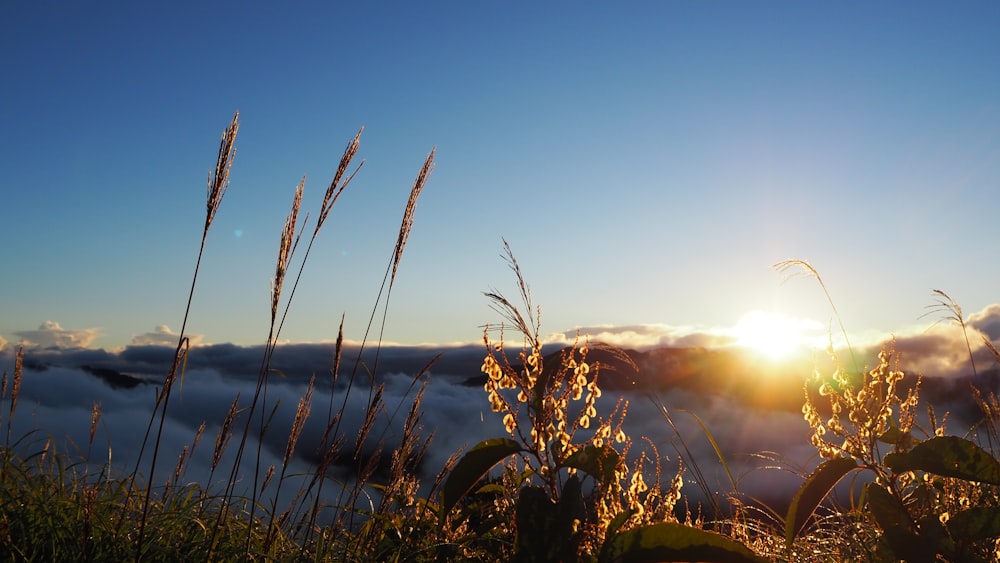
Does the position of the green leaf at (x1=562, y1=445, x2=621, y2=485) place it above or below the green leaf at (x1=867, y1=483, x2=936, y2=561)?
above

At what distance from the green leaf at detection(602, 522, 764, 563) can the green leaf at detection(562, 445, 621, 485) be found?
0.19 metres

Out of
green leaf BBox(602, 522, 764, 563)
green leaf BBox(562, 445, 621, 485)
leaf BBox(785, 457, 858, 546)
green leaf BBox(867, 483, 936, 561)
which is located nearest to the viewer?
green leaf BBox(602, 522, 764, 563)

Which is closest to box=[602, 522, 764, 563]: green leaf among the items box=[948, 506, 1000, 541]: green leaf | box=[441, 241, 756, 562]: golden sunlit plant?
box=[441, 241, 756, 562]: golden sunlit plant

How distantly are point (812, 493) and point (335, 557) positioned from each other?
222cm

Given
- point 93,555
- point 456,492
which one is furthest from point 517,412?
point 93,555

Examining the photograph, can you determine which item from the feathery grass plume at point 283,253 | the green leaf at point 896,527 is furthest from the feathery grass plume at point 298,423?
the green leaf at point 896,527

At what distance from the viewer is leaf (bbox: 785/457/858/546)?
212 cm

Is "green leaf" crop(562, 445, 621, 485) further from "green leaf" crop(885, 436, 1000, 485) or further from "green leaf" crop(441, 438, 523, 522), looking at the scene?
"green leaf" crop(885, 436, 1000, 485)

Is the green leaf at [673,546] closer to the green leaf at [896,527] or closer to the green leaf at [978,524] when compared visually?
the green leaf at [896,527]

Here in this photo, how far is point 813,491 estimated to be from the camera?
7.03ft

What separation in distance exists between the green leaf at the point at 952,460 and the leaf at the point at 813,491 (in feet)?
0.49

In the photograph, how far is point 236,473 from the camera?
9.53ft

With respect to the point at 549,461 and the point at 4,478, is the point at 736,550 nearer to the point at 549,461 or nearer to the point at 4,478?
the point at 549,461

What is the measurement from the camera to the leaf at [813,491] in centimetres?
212
